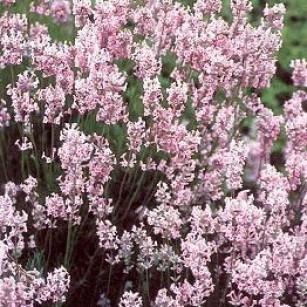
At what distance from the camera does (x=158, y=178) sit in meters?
3.87

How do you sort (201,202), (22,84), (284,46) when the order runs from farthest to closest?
1. (284,46)
2. (201,202)
3. (22,84)

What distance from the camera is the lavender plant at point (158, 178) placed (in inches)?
103

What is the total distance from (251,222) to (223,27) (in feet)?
3.41

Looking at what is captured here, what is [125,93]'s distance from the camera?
431cm

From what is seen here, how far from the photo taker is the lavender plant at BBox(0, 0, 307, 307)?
2607 millimetres

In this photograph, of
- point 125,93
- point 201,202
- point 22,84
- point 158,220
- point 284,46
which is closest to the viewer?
point 158,220

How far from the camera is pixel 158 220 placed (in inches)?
109

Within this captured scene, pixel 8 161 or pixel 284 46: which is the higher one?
pixel 284 46

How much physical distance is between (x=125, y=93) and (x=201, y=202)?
907mm

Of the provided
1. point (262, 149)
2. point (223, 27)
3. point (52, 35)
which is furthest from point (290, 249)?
point (52, 35)

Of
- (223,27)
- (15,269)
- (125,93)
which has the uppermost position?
(125,93)

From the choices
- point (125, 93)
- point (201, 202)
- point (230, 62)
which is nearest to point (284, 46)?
point (125, 93)

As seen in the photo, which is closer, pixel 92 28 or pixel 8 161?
pixel 92 28

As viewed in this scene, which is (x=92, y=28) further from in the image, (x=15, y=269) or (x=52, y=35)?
(x=52, y=35)
